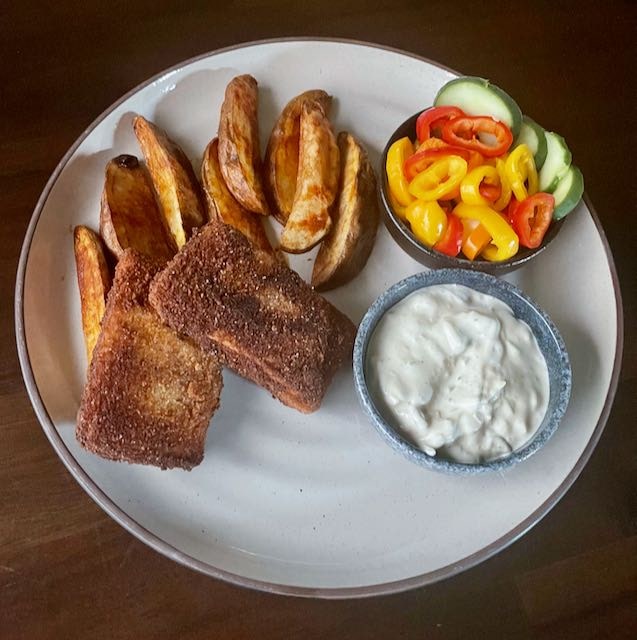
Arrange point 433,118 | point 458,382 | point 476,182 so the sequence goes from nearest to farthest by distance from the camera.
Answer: point 458,382 < point 476,182 < point 433,118

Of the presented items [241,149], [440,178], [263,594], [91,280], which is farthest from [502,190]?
[263,594]

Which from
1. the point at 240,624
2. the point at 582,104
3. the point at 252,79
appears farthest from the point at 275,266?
the point at 582,104

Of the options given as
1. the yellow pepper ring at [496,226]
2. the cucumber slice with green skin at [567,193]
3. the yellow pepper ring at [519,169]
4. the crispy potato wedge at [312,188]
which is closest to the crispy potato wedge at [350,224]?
the crispy potato wedge at [312,188]

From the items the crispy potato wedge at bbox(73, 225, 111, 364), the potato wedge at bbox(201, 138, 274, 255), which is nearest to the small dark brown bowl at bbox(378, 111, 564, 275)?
the potato wedge at bbox(201, 138, 274, 255)

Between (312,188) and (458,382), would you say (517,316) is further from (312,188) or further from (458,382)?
(312,188)

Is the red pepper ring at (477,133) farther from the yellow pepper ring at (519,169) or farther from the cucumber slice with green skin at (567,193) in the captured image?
the cucumber slice with green skin at (567,193)

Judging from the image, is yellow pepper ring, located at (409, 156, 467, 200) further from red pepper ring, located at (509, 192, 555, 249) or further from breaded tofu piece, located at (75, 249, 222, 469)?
breaded tofu piece, located at (75, 249, 222, 469)

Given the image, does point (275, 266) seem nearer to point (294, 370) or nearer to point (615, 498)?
point (294, 370)
